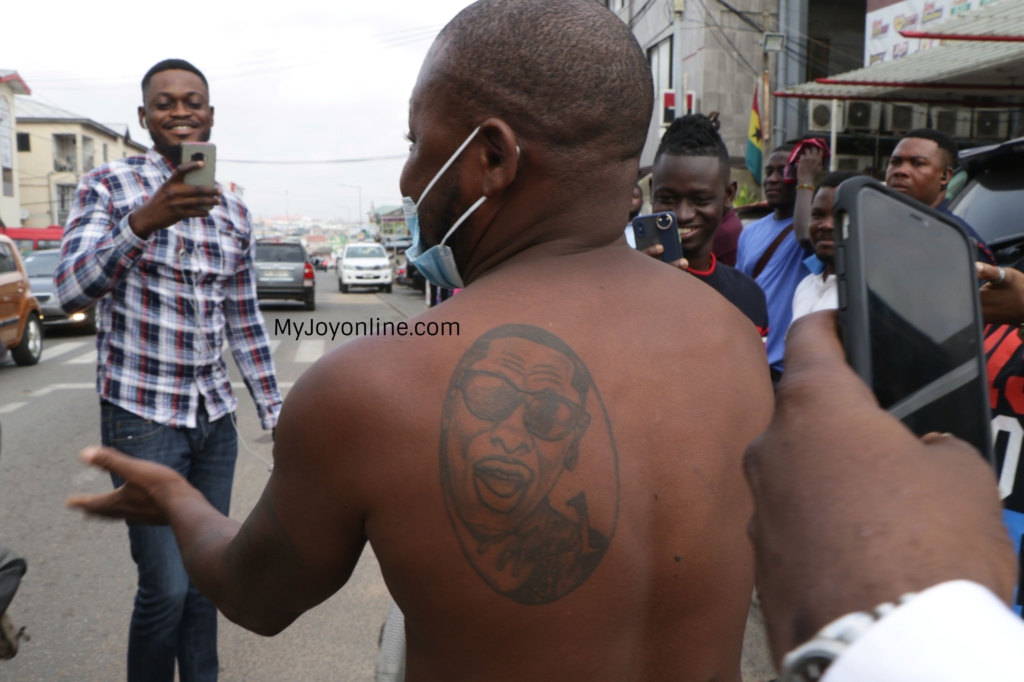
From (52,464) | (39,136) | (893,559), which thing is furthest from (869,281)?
(39,136)

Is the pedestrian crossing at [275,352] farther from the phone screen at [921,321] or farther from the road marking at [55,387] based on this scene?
the phone screen at [921,321]

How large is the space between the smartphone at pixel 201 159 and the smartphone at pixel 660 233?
1466 millimetres

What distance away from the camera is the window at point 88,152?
56.1 meters

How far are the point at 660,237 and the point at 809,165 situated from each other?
2209 millimetres

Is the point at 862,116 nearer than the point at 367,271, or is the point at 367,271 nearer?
the point at 862,116

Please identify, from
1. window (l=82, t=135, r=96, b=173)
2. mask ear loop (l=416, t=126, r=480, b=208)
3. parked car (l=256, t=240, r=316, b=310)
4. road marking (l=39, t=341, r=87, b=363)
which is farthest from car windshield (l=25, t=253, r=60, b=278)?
window (l=82, t=135, r=96, b=173)

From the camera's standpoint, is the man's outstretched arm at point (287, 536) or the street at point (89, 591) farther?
the street at point (89, 591)

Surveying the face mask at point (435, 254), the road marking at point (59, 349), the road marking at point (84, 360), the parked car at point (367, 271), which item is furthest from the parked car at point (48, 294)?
the face mask at point (435, 254)

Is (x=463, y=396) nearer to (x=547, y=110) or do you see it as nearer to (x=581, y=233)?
(x=581, y=233)

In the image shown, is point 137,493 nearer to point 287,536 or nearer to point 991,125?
point 287,536

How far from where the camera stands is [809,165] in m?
4.69

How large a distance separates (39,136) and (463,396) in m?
61.9

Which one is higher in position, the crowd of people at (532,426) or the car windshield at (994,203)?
the car windshield at (994,203)

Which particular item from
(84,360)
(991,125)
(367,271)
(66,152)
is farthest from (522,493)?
(66,152)
